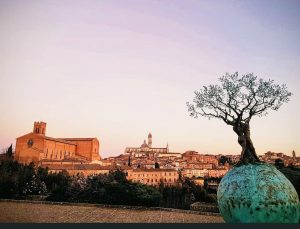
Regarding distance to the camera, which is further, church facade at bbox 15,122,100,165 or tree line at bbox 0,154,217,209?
church facade at bbox 15,122,100,165

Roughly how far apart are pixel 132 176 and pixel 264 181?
6863 centimetres

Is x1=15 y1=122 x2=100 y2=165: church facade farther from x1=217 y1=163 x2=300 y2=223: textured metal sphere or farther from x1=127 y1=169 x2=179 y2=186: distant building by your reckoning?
x1=217 y1=163 x2=300 y2=223: textured metal sphere

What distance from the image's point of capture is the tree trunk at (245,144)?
6.84 meters

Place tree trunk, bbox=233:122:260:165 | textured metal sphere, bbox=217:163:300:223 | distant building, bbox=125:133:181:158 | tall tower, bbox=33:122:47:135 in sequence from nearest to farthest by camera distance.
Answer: textured metal sphere, bbox=217:163:300:223 < tree trunk, bbox=233:122:260:165 < tall tower, bbox=33:122:47:135 < distant building, bbox=125:133:181:158

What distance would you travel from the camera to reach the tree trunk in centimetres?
684

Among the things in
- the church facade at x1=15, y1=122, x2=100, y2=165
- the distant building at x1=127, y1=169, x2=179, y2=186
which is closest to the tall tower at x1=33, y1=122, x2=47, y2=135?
the church facade at x1=15, y1=122, x2=100, y2=165

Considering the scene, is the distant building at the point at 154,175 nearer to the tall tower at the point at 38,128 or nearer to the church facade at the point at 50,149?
the church facade at the point at 50,149

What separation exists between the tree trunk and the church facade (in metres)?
69.4

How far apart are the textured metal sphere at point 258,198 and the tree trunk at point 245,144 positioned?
30cm

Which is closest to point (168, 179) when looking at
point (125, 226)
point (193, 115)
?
point (193, 115)

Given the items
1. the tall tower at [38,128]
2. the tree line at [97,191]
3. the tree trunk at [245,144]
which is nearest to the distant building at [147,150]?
the tall tower at [38,128]

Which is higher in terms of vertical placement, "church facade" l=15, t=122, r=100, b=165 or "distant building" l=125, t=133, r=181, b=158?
"distant building" l=125, t=133, r=181, b=158

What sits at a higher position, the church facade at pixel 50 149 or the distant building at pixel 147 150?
the distant building at pixel 147 150

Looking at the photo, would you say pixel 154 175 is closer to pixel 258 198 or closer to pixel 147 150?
pixel 258 198
